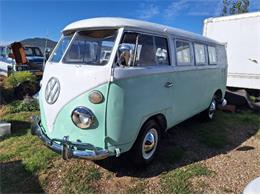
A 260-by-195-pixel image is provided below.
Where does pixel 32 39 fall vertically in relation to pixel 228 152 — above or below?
above

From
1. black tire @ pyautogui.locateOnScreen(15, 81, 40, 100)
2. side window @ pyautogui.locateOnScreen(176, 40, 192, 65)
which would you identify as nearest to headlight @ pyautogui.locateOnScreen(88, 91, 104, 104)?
side window @ pyautogui.locateOnScreen(176, 40, 192, 65)

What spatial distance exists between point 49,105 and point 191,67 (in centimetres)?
289

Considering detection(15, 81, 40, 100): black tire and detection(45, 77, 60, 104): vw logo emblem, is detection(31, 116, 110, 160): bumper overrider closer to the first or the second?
detection(45, 77, 60, 104): vw logo emblem

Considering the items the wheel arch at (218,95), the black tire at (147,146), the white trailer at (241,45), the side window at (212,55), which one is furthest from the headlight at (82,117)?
the white trailer at (241,45)

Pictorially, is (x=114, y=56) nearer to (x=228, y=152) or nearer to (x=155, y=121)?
(x=155, y=121)

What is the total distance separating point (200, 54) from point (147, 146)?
9.05 feet

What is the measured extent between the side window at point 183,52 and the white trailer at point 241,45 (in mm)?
4845

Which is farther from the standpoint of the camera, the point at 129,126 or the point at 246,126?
the point at 246,126

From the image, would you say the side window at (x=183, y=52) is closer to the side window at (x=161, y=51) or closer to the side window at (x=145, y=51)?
the side window at (x=161, y=51)

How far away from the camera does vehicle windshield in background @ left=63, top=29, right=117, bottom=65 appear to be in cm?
384

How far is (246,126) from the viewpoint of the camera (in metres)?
7.07

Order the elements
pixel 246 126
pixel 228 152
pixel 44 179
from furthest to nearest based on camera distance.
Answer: pixel 246 126 < pixel 228 152 < pixel 44 179

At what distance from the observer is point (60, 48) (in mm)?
4352

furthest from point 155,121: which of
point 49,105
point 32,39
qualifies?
point 32,39
